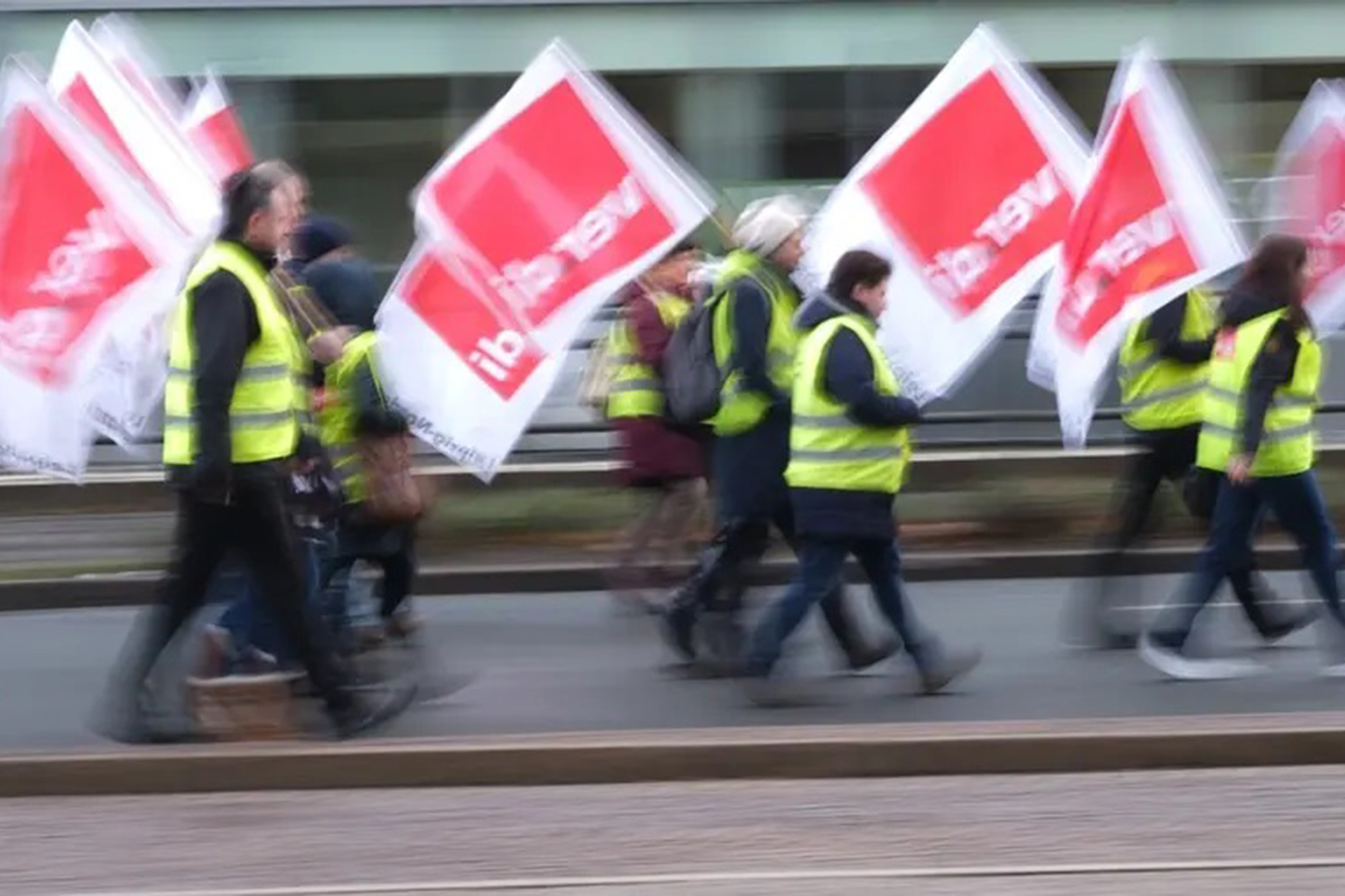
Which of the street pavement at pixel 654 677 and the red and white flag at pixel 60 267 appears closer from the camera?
the street pavement at pixel 654 677

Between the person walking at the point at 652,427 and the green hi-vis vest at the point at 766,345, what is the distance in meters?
1.34

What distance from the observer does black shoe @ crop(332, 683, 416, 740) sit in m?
8.05

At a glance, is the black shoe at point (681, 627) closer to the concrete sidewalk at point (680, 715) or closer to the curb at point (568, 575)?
the concrete sidewalk at point (680, 715)

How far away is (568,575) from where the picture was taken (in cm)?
1242

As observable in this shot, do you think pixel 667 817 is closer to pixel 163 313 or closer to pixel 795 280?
pixel 795 280

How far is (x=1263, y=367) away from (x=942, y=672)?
142 centimetres

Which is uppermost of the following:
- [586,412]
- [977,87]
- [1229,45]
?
[977,87]

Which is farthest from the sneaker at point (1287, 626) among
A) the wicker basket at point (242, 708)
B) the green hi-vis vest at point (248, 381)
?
the green hi-vis vest at point (248, 381)

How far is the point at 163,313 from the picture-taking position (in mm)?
9789

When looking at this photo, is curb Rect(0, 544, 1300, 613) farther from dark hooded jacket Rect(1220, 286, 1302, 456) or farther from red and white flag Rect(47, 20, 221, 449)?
dark hooded jacket Rect(1220, 286, 1302, 456)

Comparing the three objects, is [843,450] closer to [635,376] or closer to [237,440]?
[237,440]

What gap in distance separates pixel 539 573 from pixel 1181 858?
20.1 ft

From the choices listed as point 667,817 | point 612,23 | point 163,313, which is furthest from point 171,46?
point 667,817

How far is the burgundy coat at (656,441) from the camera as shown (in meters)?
10.6
